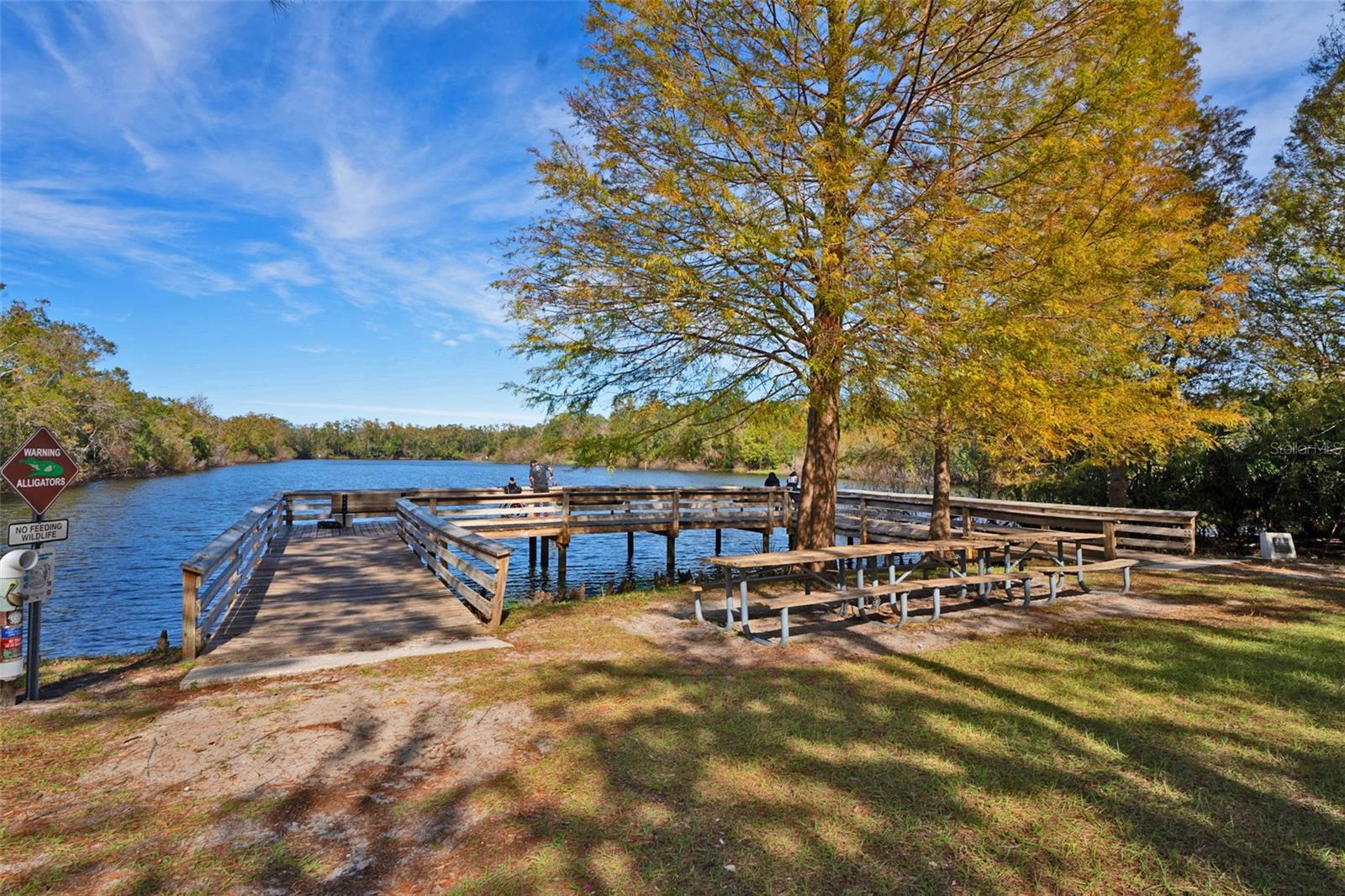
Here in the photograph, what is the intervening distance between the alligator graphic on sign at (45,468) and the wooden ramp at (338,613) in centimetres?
213

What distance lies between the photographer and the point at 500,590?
7.75m

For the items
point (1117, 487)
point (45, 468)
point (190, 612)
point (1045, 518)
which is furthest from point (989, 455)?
point (45, 468)

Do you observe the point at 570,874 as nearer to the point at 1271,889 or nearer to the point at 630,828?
the point at 630,828

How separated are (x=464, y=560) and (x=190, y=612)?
422 cm

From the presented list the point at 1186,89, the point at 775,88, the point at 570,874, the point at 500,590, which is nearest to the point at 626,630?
the point at 500,590

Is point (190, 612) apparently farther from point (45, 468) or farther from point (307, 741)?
point (307, 741)

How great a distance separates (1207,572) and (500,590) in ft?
40.1

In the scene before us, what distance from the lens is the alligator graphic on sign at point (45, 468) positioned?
17.8 ft

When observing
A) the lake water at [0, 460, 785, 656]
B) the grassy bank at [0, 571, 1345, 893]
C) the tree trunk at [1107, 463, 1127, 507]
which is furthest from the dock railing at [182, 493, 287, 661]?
the tree trunk at [1107, 463, 1127, 507]

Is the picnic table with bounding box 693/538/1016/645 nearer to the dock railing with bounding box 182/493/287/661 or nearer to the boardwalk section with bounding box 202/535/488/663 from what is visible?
the boardwalk section with bounding box 202/535/488/663

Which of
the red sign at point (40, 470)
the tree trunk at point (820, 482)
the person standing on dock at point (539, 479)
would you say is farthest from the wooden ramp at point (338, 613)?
the person standing on dock at point (539, 479)

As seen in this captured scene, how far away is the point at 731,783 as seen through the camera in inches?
155

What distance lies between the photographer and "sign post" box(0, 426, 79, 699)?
208 inches

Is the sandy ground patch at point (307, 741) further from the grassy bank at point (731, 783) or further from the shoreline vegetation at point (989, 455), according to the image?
the shoreline vegetation at point (989, 455)
